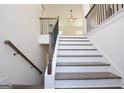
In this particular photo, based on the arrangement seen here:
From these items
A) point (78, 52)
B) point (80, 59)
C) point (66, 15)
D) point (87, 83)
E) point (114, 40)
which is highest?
point (66, 15)

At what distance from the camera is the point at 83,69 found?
3.11 meters

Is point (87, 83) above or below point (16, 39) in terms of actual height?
below

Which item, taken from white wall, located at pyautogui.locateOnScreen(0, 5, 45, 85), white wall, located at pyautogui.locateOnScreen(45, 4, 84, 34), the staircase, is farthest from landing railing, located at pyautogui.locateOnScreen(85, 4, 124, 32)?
white wall, located at pyautogui.locateOnScreen(45, 4, 84, 34)

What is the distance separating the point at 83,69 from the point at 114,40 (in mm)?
762

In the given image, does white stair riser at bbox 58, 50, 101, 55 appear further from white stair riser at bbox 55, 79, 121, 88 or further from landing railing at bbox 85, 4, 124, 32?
white stair riser at bbox 55, 79, 121, 88

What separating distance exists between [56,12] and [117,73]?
8.26 meters

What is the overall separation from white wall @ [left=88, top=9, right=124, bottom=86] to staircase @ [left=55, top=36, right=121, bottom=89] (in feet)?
0.60

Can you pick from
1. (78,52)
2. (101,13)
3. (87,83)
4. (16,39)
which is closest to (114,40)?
(87,83)

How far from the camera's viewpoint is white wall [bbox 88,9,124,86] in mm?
2604

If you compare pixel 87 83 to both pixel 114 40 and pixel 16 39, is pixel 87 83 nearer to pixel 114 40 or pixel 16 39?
pixel 114 40

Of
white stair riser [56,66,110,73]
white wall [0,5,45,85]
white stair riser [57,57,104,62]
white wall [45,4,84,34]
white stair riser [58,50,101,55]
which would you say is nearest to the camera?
white stair riser [56,66,110,73]

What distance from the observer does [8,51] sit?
11.2 feet

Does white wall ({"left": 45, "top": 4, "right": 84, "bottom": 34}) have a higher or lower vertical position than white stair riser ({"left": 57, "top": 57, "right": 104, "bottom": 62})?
higher
